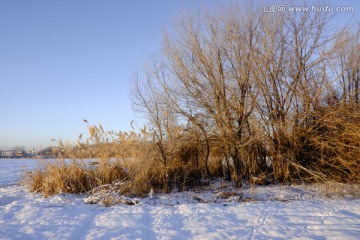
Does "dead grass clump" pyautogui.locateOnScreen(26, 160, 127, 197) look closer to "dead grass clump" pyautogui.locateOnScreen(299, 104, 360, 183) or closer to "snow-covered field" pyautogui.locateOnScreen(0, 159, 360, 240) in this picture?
"snow-covered field" pyautogui.locateOnScreen(0, 159, 360, 240)

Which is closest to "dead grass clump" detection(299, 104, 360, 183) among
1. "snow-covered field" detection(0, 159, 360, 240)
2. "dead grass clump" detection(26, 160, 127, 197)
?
"snow-covered field" detection(0, 159, 360, 240)

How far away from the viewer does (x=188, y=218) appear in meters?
5.43

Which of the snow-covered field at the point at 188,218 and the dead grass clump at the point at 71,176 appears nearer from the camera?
the snow-covered field at the point at 188,218

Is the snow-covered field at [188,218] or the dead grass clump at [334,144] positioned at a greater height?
the dead grass clump at [334,144]

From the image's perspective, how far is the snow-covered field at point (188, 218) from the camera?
4629 millimetres

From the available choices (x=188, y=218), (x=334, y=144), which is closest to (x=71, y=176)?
(x=188, y=218)

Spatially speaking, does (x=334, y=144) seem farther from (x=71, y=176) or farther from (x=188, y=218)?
(x=71, y=176)

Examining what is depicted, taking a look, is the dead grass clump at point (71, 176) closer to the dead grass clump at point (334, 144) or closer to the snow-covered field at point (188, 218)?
the snow-covered field at point (188, 218)

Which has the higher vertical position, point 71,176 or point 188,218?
point 71,176

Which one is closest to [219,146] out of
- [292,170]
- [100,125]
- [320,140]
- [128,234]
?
[292,170]

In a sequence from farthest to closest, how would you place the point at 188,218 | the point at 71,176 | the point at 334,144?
the point at 71,176
the point at 334,144
the point at 188,218

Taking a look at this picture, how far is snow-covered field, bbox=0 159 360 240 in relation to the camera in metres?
4.63

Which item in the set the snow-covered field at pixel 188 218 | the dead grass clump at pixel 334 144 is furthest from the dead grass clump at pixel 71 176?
the dead grass clump at pixel 334 144

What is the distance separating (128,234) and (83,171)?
4.30m
